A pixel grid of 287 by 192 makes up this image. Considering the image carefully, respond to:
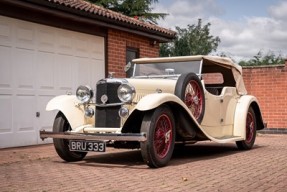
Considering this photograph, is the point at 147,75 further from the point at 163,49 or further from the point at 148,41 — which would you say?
the point at 163,49

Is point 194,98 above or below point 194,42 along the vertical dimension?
below

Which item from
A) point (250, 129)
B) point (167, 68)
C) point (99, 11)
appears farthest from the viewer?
point (99, 11)

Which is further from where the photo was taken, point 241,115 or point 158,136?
point 241,115

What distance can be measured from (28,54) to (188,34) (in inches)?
924

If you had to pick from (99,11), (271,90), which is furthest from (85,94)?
(271,90)

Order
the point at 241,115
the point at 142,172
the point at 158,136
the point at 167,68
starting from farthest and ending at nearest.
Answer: the point at 241,115 < the point at 167,68 < the point at 158,136 < the point at 142,172

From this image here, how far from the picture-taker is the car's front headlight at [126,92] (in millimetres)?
7262

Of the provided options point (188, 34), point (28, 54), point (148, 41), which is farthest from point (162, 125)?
point (188, 34)

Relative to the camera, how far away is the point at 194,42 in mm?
32531

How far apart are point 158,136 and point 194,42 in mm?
25894


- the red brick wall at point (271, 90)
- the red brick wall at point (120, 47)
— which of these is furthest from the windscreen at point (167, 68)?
the red brick wall at point (271, 90)

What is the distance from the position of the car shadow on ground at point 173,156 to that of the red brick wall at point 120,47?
3612mm

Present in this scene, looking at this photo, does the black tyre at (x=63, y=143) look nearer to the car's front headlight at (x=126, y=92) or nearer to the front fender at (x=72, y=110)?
the front fender at (x=72, y=110)

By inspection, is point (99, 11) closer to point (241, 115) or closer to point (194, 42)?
point (241, 115)
